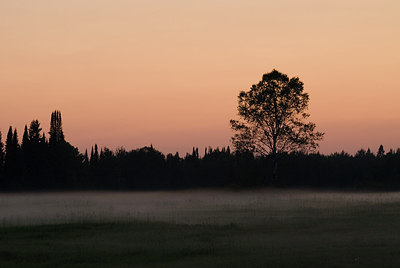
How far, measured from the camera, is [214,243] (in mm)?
28672

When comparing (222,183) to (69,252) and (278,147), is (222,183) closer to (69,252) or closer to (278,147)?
(278,147)

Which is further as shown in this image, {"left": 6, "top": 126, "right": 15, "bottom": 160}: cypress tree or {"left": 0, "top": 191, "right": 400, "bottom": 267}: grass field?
{"left": 6, "top": 126, "right": 15, "bottom": 160}: cypress tree

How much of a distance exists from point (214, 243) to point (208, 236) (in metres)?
2.37

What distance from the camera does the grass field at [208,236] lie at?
23.9m

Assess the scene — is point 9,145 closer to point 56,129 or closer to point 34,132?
point 34,132

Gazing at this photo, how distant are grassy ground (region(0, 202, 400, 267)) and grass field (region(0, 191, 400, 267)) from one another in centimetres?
4

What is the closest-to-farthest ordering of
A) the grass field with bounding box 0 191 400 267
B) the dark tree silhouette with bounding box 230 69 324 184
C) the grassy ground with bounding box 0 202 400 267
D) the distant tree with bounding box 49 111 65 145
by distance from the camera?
the grassy ground with bounding box 0 202 400 267 < the grass field with bounding box 0 191 400 267 < the dark tree silhouette with bounding box 230 69 324 184 < the distant tree with bounding box 49 111 65 145

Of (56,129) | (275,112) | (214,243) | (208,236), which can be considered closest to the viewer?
(214,243)

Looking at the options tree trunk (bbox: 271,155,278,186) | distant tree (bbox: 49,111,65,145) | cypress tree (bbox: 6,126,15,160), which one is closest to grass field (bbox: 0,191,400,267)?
tree trunk (bbox: 271,155,278,186)

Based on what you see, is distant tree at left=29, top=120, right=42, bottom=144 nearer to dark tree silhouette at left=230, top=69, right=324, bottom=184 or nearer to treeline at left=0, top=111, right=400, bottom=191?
treeline at left=0, top=111, right=400, bottom=191

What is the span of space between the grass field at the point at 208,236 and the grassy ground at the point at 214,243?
4 centimetres

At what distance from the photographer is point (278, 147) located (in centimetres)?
7081

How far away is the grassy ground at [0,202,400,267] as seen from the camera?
77.3 feet

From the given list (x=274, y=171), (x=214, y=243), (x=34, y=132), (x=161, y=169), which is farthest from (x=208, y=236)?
(x=161, y=169)
